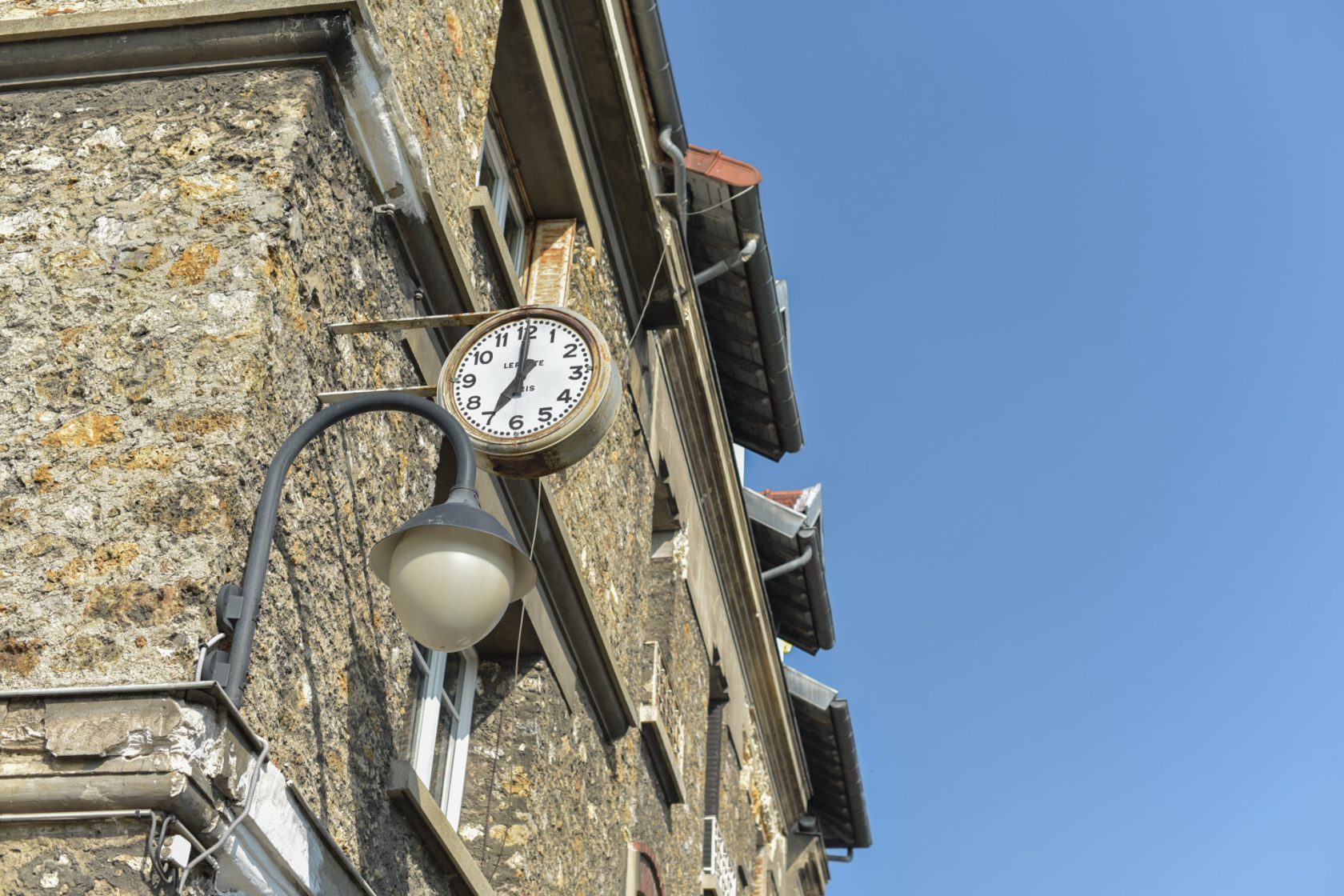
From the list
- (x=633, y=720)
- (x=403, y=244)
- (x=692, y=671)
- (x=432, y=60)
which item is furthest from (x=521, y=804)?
(x=692, y=671)

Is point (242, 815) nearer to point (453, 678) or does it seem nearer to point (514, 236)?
point (453, 678)

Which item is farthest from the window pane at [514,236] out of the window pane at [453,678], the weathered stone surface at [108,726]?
the weathered stone surface at [108,726]

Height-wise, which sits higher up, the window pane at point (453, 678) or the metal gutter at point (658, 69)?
the metal gutter at point (658, 69)

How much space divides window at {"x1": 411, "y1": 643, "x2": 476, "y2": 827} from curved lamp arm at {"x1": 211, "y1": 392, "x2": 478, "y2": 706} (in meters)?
2.08

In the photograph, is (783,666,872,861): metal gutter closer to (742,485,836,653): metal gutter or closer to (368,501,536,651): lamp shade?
(742,485,836,653): metal gutter

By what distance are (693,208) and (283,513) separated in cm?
855

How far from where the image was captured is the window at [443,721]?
6617mm

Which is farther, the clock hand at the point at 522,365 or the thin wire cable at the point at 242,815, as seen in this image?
the clock hand at the point at 522,365

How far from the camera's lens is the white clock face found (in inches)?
197

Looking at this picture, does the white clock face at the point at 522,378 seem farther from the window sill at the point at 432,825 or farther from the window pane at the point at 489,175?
the window pane at the point at 489,175

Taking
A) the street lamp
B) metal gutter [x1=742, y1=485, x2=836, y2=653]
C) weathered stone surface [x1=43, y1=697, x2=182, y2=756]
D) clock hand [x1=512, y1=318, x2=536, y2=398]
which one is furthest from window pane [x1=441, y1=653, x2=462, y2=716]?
metal gutter [x1=742, y1=485, x2=836, y2=653]

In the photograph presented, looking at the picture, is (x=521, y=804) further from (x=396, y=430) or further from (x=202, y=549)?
(x=202, y=549)

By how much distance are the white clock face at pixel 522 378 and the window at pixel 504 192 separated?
2.80 metres

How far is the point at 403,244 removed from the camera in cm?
566
